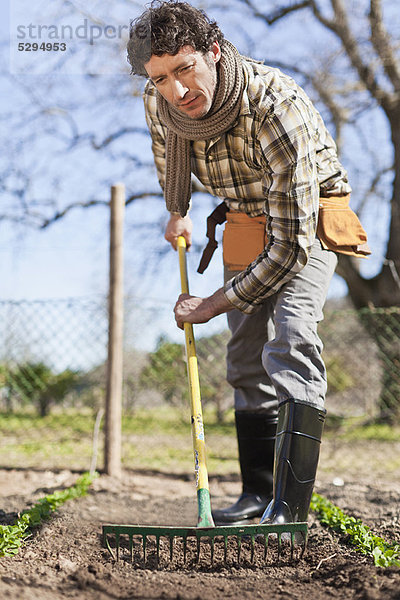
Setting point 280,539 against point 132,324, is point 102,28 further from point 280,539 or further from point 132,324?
point 280,539

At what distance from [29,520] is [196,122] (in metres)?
1.63

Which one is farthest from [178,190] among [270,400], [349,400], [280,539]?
[349,400]

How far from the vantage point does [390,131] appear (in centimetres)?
931

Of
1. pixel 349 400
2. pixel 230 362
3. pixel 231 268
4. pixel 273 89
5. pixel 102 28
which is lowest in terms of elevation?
pixel 349 400

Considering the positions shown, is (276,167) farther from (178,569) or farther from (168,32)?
(178,569)

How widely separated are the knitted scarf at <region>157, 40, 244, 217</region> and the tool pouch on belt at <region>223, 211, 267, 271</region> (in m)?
0.25

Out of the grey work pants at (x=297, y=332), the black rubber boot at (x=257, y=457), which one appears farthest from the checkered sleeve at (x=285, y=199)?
the black rubber boot at (x=257, y=457)

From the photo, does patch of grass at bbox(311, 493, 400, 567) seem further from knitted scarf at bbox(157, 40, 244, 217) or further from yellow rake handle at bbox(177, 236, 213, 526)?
knitted scarf at bbox(157, 40, 244, 217)

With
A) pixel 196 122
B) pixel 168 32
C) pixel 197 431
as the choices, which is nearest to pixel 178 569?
pixel 197 431

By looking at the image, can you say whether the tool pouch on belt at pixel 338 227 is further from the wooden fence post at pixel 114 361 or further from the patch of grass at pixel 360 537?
the wooden fence post at pixel 114 361

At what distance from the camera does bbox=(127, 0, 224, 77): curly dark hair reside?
74.6 inches

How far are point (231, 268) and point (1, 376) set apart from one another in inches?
209

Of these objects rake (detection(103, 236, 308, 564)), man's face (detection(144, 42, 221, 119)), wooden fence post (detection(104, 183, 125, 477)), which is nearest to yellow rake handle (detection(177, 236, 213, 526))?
rake (detection(103, 236, 308, 564))

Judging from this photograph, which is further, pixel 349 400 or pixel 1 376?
pixel 349 400
